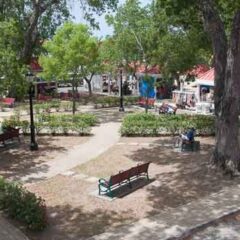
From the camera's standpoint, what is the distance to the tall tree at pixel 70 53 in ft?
109

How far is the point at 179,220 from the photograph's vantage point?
45.9 feet

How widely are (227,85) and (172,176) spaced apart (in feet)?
12.1

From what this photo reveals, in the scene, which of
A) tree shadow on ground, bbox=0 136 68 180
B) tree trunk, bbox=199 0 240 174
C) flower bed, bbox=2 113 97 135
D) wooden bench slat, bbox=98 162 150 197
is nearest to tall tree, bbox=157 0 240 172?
tree trunk, bbox=199 0 240 174

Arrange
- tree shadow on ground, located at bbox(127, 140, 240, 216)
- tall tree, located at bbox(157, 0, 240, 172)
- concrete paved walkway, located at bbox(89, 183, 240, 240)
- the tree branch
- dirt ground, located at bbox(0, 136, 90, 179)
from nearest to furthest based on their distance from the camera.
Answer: concrete paved walkway, located at bbox(89, 183, 240, 240), tree shadow on ground, located at bbox(127, 140, 240, 216), tall tree, located at bbox(157, 0, 240, 172), the tree branch, dirt ground, located at bbox(0, 136, 90, 179)

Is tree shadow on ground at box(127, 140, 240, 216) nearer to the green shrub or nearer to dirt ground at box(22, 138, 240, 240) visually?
dirt ground at box(22, 138, 240, 240)

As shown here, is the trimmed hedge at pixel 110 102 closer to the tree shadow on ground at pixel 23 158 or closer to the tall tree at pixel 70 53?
the tall tree at pixel 70 53

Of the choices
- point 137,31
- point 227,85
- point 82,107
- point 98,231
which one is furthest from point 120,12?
point 98,231

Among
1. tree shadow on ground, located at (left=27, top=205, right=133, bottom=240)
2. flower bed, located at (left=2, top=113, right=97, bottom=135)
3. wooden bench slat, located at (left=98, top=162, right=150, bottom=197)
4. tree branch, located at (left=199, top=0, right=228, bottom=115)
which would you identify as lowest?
tree shadow on ground, located at (left=27, top=205, right=133, bottom=240)

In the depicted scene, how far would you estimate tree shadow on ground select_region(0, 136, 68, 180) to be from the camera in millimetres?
19859

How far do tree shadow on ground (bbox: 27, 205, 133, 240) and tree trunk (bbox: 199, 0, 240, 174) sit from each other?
5.64m

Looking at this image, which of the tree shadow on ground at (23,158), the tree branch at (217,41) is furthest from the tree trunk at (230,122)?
the tree shadow on ground at (23,158)

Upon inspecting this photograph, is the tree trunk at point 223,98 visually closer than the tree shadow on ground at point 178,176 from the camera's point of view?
No

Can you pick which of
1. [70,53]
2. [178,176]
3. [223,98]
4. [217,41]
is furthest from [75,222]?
[70,53]

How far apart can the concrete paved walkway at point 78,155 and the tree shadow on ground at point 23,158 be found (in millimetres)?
223
